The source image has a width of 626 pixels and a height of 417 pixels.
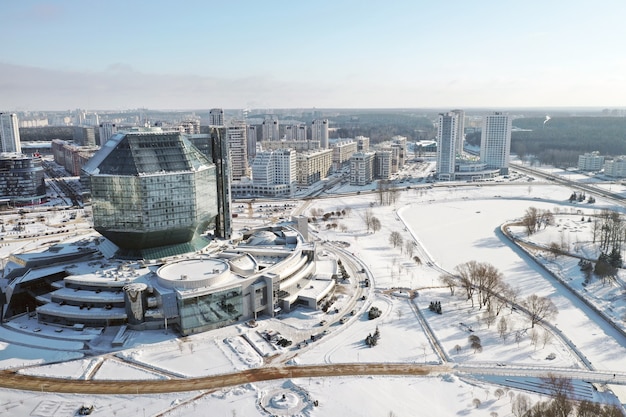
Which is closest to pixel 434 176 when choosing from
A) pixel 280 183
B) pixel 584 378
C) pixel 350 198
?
pixel 350 198

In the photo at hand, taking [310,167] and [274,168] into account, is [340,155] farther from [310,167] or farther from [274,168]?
[274,168]

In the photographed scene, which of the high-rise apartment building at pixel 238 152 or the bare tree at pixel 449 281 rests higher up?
the high-rise apartment building at pixel 238 152

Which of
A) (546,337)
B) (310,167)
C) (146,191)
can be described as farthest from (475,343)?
(310,167)

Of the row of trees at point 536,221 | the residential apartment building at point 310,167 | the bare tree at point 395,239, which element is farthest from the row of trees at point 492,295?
the residential apartment building at point 310,167

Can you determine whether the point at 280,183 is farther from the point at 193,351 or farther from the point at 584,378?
the point at 584,378

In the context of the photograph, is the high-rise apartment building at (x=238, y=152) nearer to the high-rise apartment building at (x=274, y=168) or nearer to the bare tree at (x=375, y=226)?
the high-rise apartment building at (x=274, y=168)
